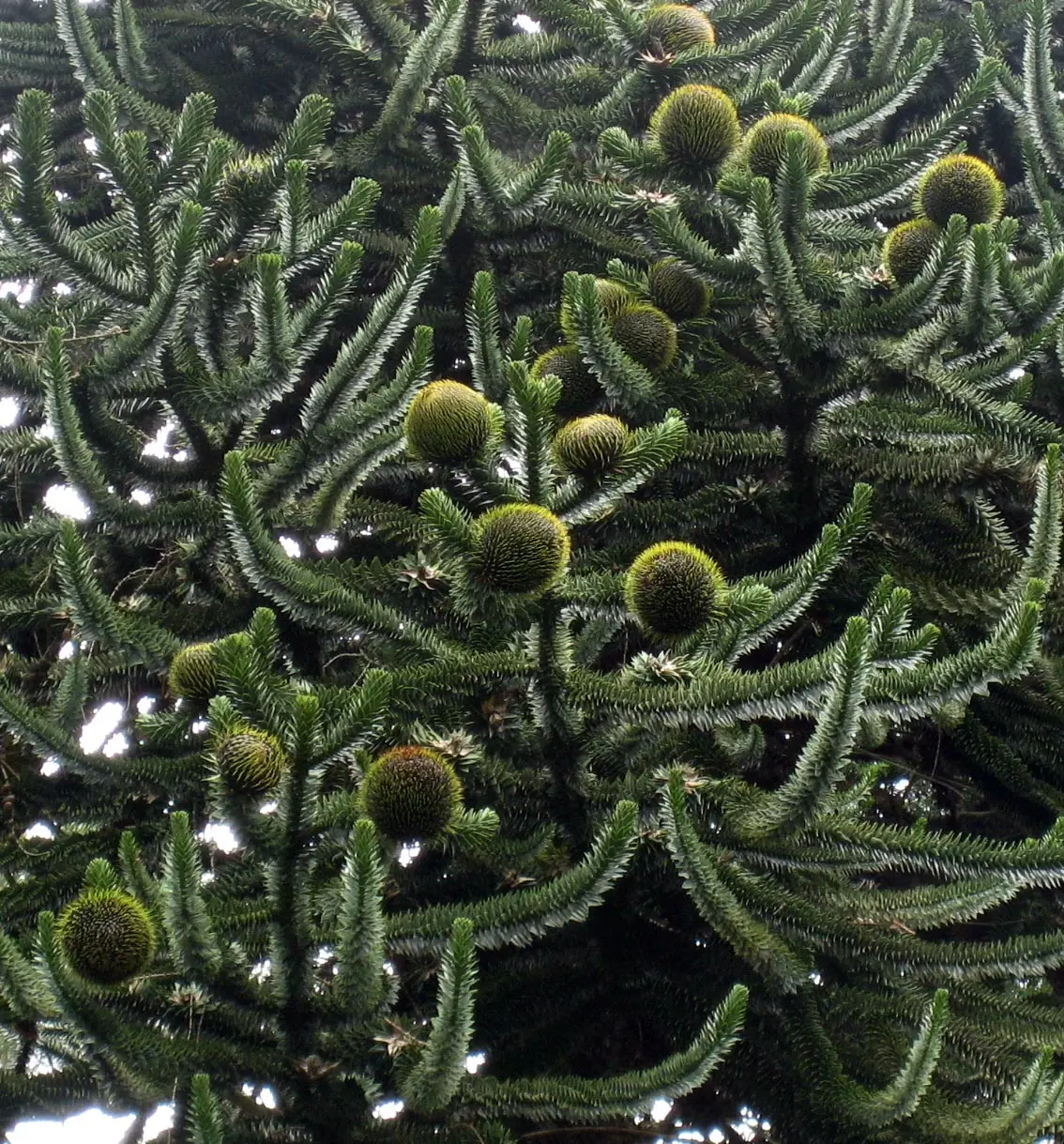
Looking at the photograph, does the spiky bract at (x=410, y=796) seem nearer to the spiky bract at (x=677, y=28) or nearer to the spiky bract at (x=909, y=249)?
the spiky bract at (x=909, y=249)

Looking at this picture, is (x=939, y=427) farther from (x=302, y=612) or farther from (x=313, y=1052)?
(x=313, y=1052)

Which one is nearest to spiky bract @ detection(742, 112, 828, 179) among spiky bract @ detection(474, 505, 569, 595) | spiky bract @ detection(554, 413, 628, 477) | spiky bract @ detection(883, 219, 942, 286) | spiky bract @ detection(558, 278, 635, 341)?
spiky bract @ detection(883, 219, 942, 286)

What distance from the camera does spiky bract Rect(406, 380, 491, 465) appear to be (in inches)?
95.7

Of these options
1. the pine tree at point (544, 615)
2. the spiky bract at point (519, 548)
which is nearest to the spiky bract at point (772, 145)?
the pine tree at point (544, 615)

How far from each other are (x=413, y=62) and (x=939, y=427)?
2236 mm

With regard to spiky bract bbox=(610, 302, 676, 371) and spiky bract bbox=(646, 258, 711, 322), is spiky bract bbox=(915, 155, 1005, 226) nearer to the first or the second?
spiky bract bbox=(646, 258, 711, 322)

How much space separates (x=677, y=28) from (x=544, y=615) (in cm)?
256

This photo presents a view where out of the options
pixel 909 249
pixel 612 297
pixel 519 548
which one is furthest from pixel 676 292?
pixel 519 548

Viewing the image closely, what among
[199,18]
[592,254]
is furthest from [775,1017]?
[199,18]

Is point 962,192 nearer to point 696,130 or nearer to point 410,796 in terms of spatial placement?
point 696,130

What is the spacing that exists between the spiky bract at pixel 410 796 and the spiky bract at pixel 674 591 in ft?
1.51

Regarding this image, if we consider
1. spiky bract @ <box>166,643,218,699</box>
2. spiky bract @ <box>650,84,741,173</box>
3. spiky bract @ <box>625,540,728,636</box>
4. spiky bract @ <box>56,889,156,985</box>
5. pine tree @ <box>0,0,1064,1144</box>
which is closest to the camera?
spiky bract @ <box>56,889,156,985</box>

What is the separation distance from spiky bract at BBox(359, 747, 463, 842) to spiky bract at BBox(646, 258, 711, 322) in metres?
1.86

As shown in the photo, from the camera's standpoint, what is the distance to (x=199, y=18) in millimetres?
5020
